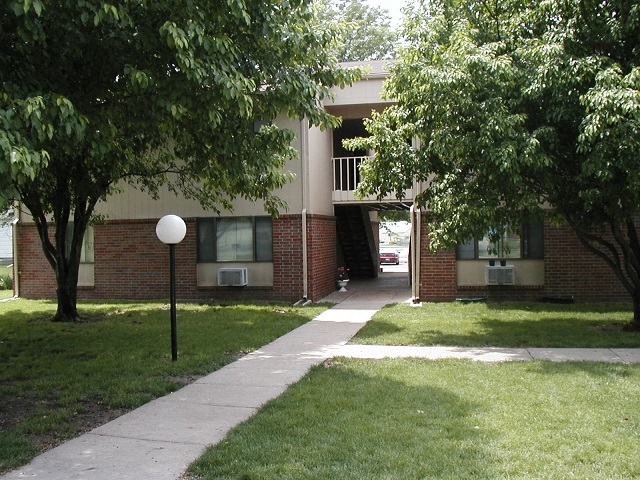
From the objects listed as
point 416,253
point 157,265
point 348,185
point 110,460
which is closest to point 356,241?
point 348,185

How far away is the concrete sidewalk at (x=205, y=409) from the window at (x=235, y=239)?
4147 mm

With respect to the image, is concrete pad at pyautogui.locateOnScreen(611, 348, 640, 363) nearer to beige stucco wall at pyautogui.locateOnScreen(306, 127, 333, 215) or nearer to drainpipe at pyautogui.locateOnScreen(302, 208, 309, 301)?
drainpipe at pyautogui.locateOnScreen(302, 208, 309, 301)

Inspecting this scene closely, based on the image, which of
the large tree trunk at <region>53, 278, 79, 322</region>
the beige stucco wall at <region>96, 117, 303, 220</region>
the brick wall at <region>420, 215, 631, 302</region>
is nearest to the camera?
the large tree trunk at <region>53, 278, 79, 322</region>

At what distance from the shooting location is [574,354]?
345 inches

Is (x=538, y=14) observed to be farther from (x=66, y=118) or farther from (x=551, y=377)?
(x=66, y=118)

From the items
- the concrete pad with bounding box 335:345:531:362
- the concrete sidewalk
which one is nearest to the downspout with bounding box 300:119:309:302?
the concrete sidewalk

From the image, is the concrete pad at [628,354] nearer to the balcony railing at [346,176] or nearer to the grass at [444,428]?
the grass at [444,428]

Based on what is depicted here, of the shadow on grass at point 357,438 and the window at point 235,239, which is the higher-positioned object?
the window at point 235,239

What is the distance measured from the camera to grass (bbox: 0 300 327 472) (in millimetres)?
6055

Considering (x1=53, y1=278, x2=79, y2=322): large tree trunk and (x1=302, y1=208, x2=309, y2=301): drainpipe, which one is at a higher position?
(x1=302, y1=208, x2=309, y2=301): drainpipe

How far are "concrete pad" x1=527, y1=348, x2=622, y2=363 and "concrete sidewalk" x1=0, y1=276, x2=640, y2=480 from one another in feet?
0.04

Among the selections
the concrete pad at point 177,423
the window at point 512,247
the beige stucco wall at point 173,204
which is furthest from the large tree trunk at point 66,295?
the window at point 512,247

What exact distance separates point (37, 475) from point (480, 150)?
6.78 metres

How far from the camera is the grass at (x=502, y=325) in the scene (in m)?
9.80
